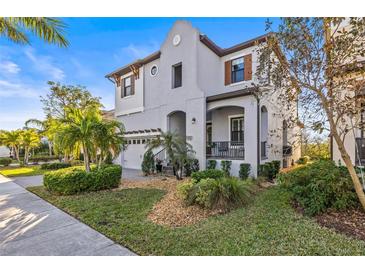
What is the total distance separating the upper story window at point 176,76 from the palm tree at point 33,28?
292 inches

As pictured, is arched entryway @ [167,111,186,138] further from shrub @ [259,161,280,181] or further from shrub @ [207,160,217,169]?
shrub @ [259,161,280,181]

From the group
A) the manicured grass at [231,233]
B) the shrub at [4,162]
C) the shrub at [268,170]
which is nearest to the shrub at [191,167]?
the shrub at [268,170]

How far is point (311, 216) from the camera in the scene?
16.7ft

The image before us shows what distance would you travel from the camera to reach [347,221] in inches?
187

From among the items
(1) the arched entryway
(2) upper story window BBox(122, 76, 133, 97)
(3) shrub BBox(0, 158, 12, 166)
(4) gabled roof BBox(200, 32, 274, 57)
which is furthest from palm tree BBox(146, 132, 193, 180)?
(3) shrub BBox(0, 158, 12, 166)

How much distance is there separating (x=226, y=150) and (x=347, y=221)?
7788 mm

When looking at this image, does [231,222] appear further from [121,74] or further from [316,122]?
[121,74]

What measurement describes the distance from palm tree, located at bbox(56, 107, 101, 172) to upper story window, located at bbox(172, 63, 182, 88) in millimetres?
6425

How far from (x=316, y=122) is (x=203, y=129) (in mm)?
7275

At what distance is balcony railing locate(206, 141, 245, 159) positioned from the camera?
38.0 ft

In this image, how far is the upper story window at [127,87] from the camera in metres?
18.2

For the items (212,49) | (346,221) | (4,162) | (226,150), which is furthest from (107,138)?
(4,162)

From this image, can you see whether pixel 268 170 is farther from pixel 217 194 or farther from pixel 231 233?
pixel 231 233
